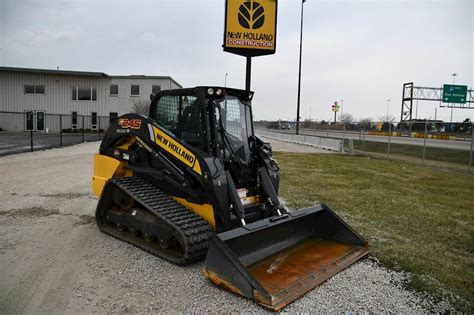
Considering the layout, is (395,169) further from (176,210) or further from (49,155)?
(49,155)

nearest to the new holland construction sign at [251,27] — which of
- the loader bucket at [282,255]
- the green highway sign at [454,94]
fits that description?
the loader bucket at [282,255]

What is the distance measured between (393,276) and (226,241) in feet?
6.90

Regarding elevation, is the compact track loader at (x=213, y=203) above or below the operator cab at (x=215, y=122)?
below

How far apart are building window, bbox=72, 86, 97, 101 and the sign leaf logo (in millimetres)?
28721

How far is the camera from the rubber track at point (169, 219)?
4371mm

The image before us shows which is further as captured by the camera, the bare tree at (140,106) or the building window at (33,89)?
the building window at (33,89)

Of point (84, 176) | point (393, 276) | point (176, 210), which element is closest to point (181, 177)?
point (176, 210)

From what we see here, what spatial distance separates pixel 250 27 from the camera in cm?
1245

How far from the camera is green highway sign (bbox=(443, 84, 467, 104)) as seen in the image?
42219mm

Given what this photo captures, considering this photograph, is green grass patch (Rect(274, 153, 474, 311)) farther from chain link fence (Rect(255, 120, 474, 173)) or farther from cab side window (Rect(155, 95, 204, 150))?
chain link fence (Rect(255, 120, 474, 173))

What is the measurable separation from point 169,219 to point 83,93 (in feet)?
119

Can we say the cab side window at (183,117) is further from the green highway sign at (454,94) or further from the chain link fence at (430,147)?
the green highway sign at (454,94)

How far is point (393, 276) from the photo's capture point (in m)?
4.52

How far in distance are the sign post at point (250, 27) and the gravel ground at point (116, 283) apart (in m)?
8.14
